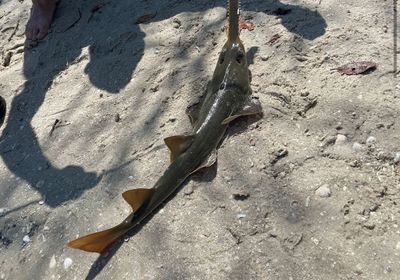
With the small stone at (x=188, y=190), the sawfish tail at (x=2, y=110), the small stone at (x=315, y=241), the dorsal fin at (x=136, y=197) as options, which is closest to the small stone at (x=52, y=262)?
the dorsal fin at (x=136, y=197)

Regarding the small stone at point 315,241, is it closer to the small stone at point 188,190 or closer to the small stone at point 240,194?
the small stone at point 240,194

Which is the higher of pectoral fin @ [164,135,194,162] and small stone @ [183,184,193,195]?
pectoral fin @ [164,135,194,162]

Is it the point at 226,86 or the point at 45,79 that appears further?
the point at 45,79

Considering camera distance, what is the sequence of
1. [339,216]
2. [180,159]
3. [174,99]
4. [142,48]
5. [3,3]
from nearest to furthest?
[339,216] → [180,159] → [174,99] → [142,48] → [3,3]

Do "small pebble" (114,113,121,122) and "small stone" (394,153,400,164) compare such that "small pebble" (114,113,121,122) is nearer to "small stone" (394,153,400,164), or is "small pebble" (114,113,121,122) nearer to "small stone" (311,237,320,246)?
"small stone" (311,237,320,246)

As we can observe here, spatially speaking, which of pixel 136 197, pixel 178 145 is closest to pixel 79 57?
pixel 178 145

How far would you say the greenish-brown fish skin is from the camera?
99.5 inches

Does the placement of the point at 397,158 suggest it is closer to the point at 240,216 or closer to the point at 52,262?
the point at 240,216

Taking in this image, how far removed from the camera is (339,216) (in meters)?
2.33

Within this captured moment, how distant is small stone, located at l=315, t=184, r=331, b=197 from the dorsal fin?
3.11 ft

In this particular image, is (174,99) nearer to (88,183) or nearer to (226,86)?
(226,86)

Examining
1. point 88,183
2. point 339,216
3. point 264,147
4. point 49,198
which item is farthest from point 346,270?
point 49,198

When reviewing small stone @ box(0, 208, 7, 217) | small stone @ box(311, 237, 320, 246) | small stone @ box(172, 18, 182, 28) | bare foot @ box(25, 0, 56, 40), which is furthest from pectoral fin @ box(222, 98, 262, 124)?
bare foot @ box(25, 0, 56, 40)

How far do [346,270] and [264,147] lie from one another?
3.03ft
